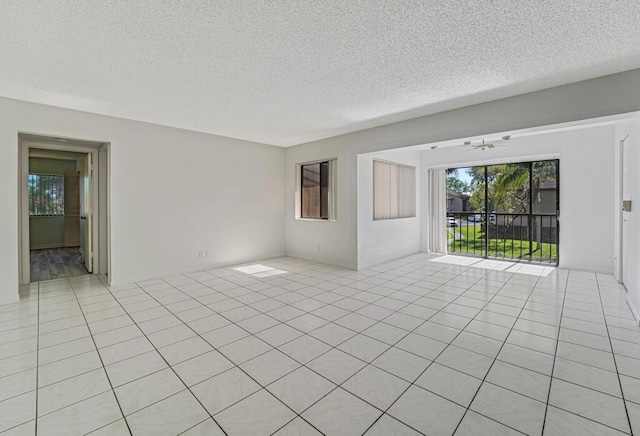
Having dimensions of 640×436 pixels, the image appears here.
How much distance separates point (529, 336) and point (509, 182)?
4.78 m

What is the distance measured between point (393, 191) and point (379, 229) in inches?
41.5

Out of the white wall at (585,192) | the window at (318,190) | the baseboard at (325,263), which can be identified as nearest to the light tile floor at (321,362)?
the white wall at (585,192)

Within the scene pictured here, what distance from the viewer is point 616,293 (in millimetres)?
4012

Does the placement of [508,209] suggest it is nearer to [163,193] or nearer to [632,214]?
[632,214]

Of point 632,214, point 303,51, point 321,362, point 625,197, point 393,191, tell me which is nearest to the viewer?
point 321,362

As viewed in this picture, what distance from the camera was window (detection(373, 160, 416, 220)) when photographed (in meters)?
6.14

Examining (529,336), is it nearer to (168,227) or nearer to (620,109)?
(620,109)

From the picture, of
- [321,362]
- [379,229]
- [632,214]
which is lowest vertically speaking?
[321,362]

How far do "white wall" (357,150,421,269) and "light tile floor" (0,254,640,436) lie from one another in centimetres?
166

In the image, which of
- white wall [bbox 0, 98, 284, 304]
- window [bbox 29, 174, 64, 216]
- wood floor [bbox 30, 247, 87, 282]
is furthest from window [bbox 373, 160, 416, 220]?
window [bbox 29, 174, 64, 216]

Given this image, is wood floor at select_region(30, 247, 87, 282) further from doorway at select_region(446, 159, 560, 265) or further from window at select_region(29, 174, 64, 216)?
doorway at select_region(446, 159, 560, 265)

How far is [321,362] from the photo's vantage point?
2.35 meters

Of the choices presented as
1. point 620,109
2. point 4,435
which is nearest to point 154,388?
point 4,435

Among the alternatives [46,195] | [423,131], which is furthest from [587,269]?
[46,195]
